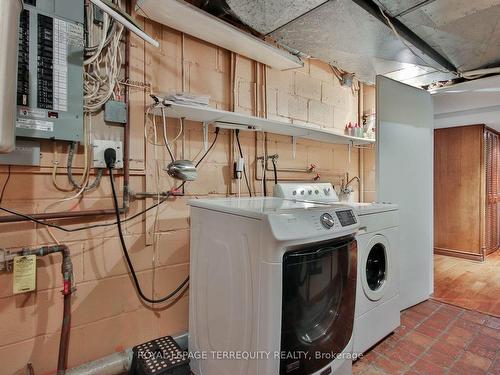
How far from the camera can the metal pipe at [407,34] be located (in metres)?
1.70

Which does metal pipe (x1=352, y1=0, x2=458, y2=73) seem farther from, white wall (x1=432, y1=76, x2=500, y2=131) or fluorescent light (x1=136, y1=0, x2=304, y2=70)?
fluorescent light (x1=136, y1=0, x2=304, y2=70)

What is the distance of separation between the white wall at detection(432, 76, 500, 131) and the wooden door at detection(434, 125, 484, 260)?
0.34 meters

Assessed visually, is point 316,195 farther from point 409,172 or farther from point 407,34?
point 407,34

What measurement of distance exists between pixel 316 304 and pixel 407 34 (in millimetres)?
2011

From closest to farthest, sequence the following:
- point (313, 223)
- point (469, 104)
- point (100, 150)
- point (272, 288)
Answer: point (272, 288), point (313, 223), point (100, 150), point (469, 104)

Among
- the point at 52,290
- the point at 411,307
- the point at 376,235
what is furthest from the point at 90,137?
the point at 411,307

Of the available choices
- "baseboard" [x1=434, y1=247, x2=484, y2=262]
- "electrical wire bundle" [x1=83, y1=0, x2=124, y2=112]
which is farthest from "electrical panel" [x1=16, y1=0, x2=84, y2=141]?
"baseboard" [x1=434, y1=247, x2=484, y2=262]

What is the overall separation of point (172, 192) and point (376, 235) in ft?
4.84

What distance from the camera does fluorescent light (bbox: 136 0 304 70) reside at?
5.01 feet

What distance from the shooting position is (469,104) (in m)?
3.42

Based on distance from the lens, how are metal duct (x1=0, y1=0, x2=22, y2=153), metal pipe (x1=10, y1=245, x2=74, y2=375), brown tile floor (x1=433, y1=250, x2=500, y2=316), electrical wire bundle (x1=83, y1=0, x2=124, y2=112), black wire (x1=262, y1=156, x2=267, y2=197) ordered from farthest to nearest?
brown tile floor (x1=433, y1=250, x2=500, y2=316), black wire (x1=262, y1=156, x2=267, y2=197), electrical wire bundle (x1=83, y1=0, x2=124, y2=112), metal pipe (x1=10, y1=245, x2=74, y2=375), metal duct (x1=0, y1=0, x2=22, y2=153)

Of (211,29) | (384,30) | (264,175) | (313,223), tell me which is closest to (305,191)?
(264,175)

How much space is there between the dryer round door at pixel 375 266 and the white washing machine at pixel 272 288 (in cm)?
44

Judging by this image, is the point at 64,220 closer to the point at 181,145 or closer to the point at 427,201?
the point at 181,145
